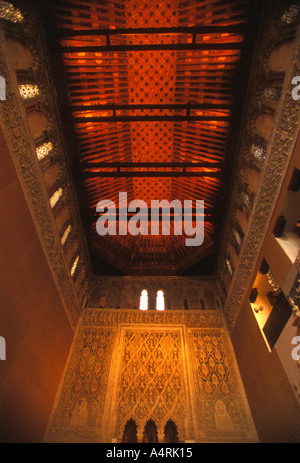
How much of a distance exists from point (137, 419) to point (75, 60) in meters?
7.59

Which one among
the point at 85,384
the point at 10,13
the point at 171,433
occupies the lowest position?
the point at 171,433

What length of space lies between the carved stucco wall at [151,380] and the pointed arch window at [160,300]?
0.29 meters

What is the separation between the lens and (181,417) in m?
5.28

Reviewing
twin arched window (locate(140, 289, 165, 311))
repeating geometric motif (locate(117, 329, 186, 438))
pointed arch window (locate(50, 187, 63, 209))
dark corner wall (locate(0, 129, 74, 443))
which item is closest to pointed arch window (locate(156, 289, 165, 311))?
twin arched window (locate(140, 289, 165, 311))

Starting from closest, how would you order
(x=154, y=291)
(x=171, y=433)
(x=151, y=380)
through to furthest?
(x=171, y=433), (x=151, y=380), (x=154, y=291)

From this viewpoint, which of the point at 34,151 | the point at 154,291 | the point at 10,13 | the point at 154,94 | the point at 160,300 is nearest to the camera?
the point at 10,13

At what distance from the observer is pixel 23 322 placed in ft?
14.1

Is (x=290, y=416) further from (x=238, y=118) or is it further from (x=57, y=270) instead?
(x=238, y=118)

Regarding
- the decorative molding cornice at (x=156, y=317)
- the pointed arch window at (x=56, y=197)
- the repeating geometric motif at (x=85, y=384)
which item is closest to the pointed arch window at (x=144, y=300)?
the decorative molding cornice at (x=156, y=317)

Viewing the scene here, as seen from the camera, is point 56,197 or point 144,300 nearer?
point 56,197

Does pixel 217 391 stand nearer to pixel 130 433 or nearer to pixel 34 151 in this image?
pixel 130 433

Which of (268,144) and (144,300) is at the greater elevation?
(144,300)

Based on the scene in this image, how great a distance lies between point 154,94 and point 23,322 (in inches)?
209

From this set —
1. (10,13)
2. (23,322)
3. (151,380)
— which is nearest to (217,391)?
(151,380)
